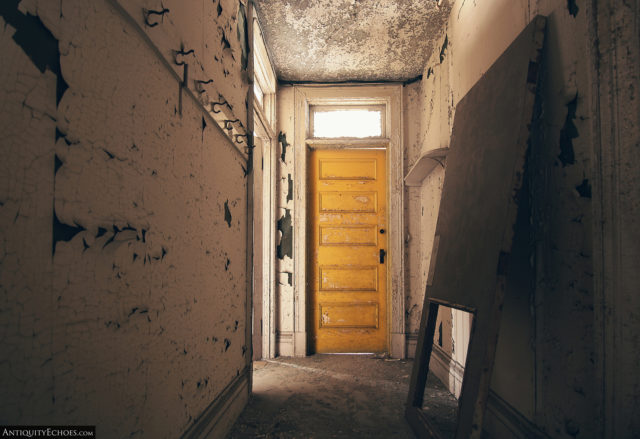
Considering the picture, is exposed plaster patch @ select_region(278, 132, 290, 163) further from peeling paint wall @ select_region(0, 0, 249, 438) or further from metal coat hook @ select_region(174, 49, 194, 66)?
metal coat hook @ select_region(174, 49, 194, 66)

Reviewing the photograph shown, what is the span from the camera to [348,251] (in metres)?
3.66

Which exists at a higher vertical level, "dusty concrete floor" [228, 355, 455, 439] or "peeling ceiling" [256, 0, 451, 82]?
"peeling ceiling" [256, 0, 451, 82]

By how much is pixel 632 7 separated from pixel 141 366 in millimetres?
1880

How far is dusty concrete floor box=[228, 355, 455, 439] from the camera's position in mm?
1903

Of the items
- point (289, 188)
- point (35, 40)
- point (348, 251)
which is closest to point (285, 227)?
point (289, 188)

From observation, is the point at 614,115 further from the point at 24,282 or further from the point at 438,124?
the point at 438,124

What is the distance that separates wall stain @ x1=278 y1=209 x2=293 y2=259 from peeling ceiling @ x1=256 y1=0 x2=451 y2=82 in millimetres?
1598

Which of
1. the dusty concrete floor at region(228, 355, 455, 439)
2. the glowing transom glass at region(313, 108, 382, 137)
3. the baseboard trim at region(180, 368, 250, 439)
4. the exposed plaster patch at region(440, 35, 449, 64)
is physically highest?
the exposed plaster patch at region(440, 35, 449, 64)

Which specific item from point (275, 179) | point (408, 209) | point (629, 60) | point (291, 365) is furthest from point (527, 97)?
point (291, 365)

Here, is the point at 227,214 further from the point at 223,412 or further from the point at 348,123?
the point at 348,123

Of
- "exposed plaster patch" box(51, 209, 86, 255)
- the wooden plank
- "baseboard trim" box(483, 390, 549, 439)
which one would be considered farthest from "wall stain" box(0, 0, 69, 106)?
"baseboard trim" box(483, 390, 549, 439)

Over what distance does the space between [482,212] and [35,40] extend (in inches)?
65.4

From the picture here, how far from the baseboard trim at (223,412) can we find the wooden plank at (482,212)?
3.55 feet

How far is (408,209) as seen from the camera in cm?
354
